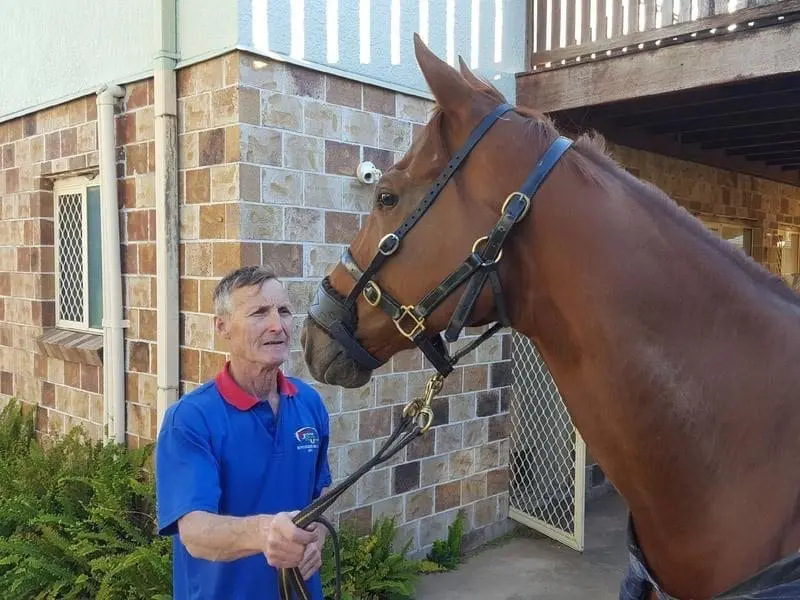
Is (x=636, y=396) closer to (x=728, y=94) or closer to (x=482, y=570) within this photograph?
(x=482, y=570)

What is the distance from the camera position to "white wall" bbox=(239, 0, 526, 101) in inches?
139

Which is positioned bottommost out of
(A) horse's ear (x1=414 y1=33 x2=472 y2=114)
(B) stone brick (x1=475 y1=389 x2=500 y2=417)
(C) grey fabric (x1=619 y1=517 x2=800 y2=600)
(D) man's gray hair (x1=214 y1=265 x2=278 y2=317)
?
(B) stone brick (x1=475 y1=389 x2=500 y2=417)

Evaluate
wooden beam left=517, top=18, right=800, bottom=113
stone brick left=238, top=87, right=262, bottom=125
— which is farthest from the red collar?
wooden beam left=517, top=18, right=800, bottom=113

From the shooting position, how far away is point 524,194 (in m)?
1.44

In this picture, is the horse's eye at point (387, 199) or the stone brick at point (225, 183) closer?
the horse's eye at point (387, 199)

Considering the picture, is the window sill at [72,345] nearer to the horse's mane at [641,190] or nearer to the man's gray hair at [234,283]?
the man's gray hair at [234,283]

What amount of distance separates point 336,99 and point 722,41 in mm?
2347

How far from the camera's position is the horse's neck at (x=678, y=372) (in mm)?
1352

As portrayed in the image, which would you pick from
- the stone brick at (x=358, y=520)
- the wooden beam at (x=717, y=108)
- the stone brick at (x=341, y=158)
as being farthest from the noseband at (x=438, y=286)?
the wooden beam at (x=717, y=108)

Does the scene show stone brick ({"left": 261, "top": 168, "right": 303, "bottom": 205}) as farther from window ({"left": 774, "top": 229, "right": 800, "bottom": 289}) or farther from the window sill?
window ({"left": 774, "top": 229, "right": 800, "bottom": 289})

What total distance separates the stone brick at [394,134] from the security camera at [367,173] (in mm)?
239

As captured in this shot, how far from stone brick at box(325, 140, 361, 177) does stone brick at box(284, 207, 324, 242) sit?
11.4 inches

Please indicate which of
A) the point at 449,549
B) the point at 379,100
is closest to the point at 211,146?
the point at 379,100

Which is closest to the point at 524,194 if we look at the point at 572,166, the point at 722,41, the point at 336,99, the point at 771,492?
the point at 572,166
